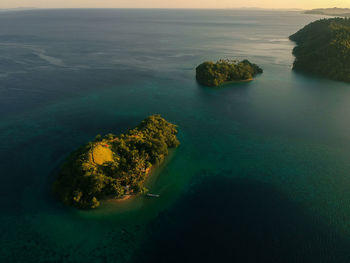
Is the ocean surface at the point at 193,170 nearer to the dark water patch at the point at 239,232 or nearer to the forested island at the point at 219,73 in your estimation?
the dark water patch at the point at 239,232

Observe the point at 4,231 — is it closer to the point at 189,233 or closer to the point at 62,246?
the point at 62,246

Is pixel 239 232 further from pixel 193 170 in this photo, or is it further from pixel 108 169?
pixel 108 169

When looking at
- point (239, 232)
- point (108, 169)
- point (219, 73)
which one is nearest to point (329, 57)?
point (219, 73)

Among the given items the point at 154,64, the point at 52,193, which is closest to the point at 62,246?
the point at 52,193

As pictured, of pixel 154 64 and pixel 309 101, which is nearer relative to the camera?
pixel 309 101

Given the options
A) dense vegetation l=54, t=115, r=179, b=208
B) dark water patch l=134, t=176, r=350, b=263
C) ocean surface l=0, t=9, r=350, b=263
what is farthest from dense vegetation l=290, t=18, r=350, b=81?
dense vegetation l=54, t=115, r=179, b=208

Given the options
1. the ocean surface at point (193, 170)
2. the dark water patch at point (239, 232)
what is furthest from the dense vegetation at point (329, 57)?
the dark water patch at point (239, 232)
